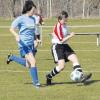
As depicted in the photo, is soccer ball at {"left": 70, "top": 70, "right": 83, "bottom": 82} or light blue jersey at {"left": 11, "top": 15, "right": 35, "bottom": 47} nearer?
light blue jersey at {"left": 11, "top": 15, "right": 35, "bottom": 47}

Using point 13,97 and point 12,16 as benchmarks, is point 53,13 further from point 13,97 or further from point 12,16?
point 13,97

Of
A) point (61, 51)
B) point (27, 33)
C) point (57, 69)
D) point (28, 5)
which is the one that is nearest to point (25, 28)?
point (27, 33)

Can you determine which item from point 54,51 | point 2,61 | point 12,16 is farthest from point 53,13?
point 54,51

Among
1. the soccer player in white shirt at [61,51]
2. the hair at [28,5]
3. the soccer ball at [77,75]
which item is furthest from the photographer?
the soccer player in white shirt at [61,51]

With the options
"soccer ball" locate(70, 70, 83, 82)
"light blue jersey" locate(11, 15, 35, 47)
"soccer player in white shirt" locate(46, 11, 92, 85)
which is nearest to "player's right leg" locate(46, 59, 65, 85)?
"soccer player in white shirt" locate(46, 11, 92, 85)

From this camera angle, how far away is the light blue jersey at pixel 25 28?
36.3 feet

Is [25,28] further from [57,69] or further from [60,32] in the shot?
[57,69]

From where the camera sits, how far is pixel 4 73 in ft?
45.3

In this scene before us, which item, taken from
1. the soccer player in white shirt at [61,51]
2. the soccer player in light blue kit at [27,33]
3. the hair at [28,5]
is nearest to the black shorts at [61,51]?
the soccer player in white shirt at [61,51]

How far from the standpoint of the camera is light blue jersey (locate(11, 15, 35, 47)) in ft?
Answer: 36.3

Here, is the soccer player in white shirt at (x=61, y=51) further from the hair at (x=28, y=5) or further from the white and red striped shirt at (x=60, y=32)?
the hair at (x=28, y=5)

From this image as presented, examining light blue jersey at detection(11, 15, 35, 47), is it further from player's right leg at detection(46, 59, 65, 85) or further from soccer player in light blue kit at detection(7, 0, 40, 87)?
player's right leg at detection(46, 59, 65, 85)

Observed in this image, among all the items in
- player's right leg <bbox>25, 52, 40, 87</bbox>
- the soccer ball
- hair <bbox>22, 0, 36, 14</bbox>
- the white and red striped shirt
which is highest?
hair <bbox>22, 0, 36, 14</bbox>

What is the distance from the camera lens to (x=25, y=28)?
36.5 ft
